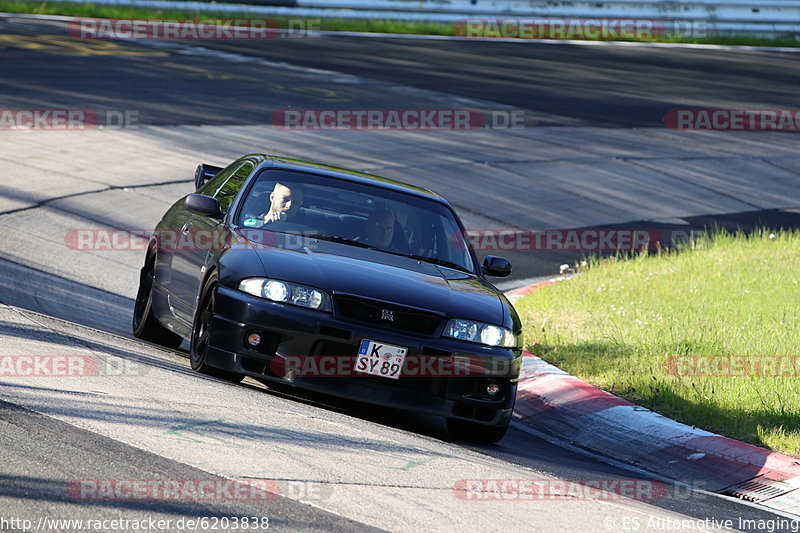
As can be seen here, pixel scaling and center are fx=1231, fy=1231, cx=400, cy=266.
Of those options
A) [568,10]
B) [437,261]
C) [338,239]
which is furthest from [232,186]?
[568,10]

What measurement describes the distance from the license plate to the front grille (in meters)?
0.12

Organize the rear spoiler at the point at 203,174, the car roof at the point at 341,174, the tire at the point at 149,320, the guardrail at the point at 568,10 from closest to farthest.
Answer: the car roof at the point at 341,174 < the tire at the point at 149,320 < the rear spoiler at the point at 203,174 < the guardrail at the point at 568,10

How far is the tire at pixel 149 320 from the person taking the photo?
9.06 metres

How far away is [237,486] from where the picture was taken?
16.8 ft

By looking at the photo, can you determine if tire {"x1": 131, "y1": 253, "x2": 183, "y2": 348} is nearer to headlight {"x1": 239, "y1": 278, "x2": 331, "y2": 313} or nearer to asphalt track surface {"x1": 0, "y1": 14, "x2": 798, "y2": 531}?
asphalt track surface {"x1": 0, "y1": 14, "x2": 798, "y2": 531}

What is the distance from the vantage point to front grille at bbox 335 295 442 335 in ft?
22.7

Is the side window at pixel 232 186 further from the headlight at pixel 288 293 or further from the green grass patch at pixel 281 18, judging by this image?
the green grass patch at pixel 281 18

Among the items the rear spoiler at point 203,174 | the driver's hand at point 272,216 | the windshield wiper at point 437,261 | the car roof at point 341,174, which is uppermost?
the car roof at point 341,174

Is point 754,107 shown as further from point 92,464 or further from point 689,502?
point 92,464

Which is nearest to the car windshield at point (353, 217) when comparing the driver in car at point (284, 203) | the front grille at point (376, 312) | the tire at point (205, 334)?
the driver in car at point (284, 203)

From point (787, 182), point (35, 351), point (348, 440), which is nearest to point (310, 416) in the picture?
point (348, 440)

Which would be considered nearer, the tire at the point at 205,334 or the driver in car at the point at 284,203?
the tire at the point at 205,334

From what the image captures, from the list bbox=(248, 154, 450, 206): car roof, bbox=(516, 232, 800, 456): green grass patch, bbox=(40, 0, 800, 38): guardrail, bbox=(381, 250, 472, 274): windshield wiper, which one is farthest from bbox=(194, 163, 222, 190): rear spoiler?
bbox=(40, 0, 800, 38): guardrail

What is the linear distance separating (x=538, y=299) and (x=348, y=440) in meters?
6.03
